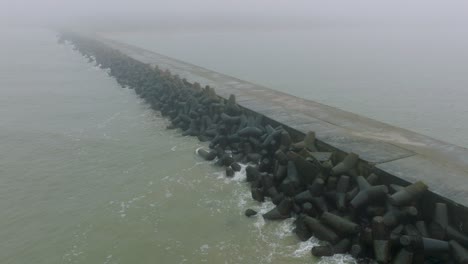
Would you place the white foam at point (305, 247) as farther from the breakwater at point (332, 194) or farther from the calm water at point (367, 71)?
the calm water at point (367, 71)

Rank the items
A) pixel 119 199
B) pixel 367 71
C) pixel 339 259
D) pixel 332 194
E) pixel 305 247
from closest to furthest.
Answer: pixel 339 259
pixel 305 247
pixel 332 194
pixel 119 199
pixel 367 71

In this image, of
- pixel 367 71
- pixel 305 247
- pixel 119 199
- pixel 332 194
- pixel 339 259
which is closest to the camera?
pixel 339 259

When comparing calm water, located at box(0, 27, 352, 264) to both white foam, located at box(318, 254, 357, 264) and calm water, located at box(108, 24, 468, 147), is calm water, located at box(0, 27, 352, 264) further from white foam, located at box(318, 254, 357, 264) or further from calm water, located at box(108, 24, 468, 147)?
calm water, located at box(108, 24, 468, 147)

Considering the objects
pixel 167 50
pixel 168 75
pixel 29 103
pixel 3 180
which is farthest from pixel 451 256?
pixel 167 50

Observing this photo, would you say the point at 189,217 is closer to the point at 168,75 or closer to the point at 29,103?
the point at 168,75

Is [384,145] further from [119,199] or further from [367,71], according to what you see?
[367,71]

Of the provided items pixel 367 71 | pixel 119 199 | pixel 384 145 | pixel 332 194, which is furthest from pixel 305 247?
pixel 367 71

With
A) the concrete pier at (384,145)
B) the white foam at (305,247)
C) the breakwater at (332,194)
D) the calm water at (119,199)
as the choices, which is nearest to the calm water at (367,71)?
the concrete pier at (384,145)
